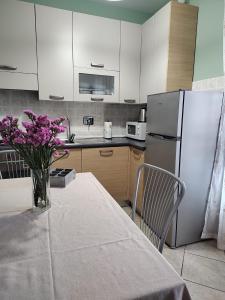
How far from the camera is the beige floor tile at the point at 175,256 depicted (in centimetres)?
172

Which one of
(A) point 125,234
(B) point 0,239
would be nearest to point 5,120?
(B) point 0,239

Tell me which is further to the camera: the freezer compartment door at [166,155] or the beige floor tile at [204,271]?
the freezer compartment door at [166,155]

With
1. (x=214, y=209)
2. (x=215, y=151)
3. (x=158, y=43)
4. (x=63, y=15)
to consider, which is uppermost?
(x=63, y=15)

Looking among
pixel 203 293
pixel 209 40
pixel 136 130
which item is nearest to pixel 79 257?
pixel 203 293

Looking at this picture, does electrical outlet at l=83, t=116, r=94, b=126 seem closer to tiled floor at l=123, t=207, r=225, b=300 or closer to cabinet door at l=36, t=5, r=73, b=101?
cabinet door at l=36, t=5, r=73, b=101

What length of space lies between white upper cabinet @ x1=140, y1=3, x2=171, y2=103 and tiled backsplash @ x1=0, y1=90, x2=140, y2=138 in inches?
17.2

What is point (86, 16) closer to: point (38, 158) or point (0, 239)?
point (38, 158)

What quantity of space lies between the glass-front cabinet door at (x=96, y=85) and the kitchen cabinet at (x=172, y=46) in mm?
496

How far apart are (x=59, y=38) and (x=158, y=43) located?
1114 millimetres

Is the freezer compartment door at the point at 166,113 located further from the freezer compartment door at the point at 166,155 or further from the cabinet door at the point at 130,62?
the cabinet door at the point at 130,62

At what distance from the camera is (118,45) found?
2.63 meters

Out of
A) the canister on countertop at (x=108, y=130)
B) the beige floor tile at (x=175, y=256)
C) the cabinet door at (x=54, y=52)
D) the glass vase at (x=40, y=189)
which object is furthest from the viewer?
the canister on countertop at (x=108, y=130)

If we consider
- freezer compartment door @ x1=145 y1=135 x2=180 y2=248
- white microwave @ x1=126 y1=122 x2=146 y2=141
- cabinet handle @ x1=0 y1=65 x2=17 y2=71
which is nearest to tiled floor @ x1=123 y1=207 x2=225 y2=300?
freezer compartment door @ x1=145 y1=135 x2=180 y2=248

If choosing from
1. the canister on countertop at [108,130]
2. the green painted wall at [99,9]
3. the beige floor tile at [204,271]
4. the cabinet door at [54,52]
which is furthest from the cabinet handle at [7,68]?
the beige floor tile at [204,271]
